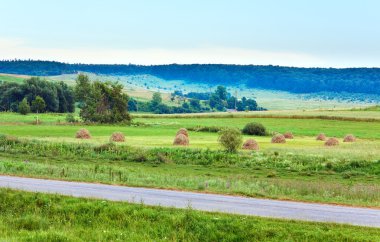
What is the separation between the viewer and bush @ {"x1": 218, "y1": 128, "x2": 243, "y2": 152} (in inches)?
1875

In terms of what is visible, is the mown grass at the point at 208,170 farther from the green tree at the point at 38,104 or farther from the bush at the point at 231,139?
the green tree at the point at 38,104

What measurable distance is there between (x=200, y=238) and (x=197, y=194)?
6828 mm

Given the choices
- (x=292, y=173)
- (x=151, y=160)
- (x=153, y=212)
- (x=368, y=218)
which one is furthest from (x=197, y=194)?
(x=151, y=160)

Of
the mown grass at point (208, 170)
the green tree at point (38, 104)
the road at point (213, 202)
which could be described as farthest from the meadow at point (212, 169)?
the green tree at point (38, 104)

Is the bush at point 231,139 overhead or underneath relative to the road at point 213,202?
underneath

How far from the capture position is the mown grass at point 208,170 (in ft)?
88.2

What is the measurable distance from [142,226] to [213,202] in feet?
14.1

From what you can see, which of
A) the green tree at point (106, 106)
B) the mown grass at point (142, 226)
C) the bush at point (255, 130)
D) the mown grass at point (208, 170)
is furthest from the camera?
the green tree at point (106, 106)

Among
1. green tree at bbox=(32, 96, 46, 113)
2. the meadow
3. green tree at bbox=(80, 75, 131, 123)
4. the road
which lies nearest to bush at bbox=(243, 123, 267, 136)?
the meadow

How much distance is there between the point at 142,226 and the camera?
725 inches

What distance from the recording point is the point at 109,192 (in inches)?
942

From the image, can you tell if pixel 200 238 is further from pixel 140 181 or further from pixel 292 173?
pixel 292 173

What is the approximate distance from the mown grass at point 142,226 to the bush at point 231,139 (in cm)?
2731

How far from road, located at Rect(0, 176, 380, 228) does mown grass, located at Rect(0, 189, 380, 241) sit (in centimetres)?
132
